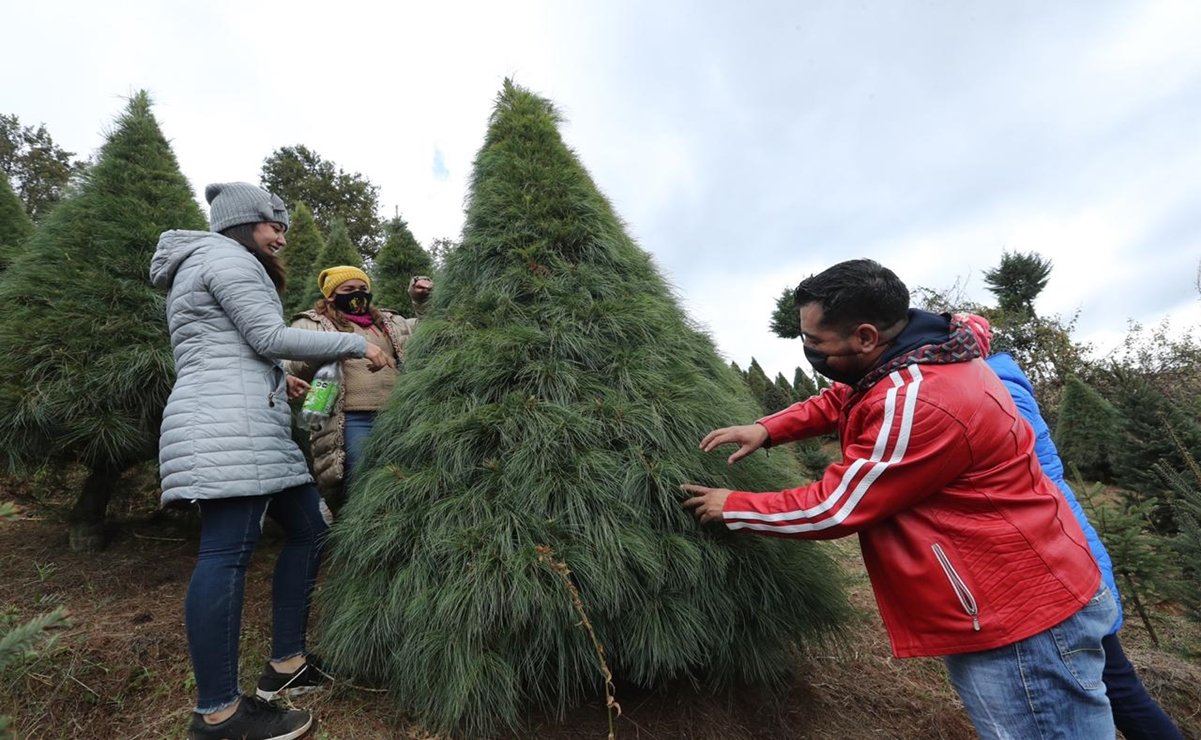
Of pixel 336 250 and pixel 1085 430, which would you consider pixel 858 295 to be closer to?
pixel 336 250

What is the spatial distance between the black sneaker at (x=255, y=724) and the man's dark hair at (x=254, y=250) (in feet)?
5.36

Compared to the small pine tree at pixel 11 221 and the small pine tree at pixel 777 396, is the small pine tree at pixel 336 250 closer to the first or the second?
the small pine tree at pixel 11 221

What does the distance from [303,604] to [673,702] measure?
5.23 ft

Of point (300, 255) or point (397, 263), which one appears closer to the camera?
point (397, 263)

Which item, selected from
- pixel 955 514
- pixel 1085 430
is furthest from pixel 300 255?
pixel 1085 430

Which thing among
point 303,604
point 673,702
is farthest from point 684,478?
point 303,604

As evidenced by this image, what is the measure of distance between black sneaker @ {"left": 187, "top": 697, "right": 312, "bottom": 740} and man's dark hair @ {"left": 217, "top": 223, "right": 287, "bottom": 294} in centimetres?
164

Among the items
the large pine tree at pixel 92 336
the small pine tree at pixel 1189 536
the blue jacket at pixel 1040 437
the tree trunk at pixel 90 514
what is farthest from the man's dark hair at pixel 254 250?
the small pine tree at pixel 1189 536

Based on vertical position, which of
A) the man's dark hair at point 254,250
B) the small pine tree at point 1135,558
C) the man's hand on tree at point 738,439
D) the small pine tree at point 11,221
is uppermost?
the small pine tree at point 11,221

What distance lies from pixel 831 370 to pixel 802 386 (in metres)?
20.3

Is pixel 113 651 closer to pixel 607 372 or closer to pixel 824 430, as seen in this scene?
pixel 607 372

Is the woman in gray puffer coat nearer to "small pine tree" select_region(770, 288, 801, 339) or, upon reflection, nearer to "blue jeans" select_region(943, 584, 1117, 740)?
"blue jeans" select_region(943, 584, 1117, 740)

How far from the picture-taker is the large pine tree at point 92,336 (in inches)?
111

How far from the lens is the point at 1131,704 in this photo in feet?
6.23
